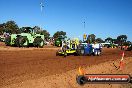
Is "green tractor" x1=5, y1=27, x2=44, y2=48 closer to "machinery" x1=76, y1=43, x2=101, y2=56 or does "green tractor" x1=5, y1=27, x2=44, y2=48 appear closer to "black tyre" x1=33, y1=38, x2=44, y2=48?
"black tyre" x1=33, y1=38, x2=44, y2=48

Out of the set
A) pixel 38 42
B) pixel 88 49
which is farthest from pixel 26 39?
pixel 88 49

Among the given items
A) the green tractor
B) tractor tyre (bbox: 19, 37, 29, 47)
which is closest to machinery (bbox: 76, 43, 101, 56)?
tractor tyre (bbox: 19, 37, 29, 47)

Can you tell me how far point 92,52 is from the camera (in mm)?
26438

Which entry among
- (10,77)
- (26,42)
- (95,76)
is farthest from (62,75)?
(26,42)

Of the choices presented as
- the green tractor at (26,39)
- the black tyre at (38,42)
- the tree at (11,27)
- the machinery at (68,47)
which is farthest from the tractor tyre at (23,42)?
the tree at (11,27)

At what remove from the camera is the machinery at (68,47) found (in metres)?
22.6

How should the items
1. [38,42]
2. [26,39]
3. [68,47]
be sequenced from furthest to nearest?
1. [38,42]
2. [26,39]
3. [68,47]

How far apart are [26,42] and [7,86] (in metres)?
23.2

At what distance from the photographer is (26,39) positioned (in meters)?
32.2

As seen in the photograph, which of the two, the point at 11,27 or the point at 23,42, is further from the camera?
the point at 11,27

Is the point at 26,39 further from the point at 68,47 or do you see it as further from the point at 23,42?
the point at 68,47

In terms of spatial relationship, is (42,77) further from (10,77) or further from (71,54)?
(71,54)

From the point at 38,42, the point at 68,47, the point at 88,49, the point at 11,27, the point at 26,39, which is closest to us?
the point at 68,47

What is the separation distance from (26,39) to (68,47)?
33.7 ft
